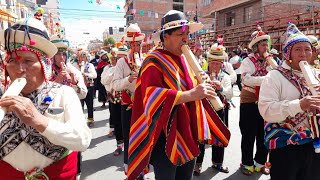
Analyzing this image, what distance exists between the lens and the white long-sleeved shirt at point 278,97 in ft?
7.09

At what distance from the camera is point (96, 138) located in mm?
5531

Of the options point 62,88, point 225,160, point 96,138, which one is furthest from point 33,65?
point 96,138

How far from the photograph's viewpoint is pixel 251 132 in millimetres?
3625

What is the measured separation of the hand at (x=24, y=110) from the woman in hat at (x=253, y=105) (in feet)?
8.96

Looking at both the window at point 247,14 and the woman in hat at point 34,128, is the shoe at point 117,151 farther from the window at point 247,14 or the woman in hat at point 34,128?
the window at point 247,14

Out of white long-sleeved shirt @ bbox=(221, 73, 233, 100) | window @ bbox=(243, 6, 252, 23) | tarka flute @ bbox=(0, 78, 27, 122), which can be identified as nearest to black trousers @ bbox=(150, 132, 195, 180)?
tarka flute @ bbox=(0, 78, 27, 122)

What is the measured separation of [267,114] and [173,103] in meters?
0.95

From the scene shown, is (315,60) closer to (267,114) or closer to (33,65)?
(267,114)

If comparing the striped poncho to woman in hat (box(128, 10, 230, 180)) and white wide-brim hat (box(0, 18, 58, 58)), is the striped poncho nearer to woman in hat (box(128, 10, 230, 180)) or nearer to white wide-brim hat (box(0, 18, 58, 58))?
woman in hat (box(128, 10, 230, 180))

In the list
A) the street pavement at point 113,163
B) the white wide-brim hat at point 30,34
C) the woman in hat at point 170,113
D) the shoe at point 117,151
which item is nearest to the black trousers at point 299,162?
the woman in hat at point 170,113

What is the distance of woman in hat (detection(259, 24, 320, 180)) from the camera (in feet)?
7.23

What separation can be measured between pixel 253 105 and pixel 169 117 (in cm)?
202

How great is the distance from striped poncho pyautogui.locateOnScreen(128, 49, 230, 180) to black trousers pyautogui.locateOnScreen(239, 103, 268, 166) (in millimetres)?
1600

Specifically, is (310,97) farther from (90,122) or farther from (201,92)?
(90,122)
